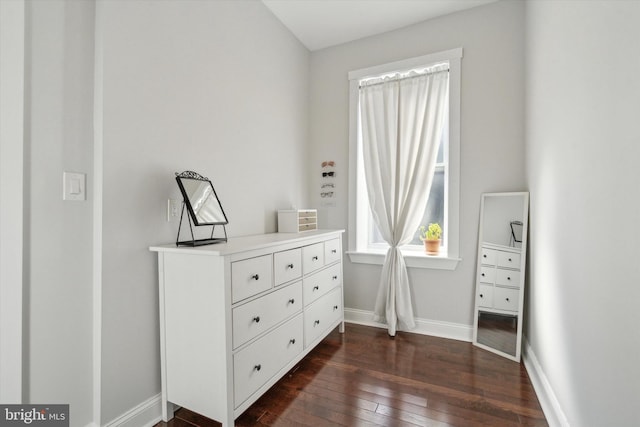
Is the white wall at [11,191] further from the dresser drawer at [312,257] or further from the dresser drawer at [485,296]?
the dresser drawer at [485,296]

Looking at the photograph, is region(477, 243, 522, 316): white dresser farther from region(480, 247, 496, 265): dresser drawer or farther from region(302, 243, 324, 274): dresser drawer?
region(302, 243, 324, 274): dresser drawer

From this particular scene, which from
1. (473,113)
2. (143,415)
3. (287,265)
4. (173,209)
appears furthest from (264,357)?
(473,113)

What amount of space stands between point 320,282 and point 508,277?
153 centimetres

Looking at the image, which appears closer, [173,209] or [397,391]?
[173,209]

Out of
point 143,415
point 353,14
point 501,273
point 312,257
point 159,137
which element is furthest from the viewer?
point 353,14

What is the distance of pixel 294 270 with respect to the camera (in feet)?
6.33

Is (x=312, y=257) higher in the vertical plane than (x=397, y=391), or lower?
higher

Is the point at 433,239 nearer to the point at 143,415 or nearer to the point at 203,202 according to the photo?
the point at 203,202

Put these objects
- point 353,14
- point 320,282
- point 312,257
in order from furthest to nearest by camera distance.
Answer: point 353,14
point 320,282
point 312,257

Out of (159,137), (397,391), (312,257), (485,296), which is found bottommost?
(397,391)

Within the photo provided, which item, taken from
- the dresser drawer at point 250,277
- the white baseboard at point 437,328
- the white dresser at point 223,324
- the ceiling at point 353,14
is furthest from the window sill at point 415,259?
the ceiling at point 353,14

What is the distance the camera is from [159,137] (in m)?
1.61

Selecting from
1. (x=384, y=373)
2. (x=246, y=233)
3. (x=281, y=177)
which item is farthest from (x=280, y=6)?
(x=384, y=373)

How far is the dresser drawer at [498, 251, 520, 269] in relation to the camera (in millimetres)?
2309
